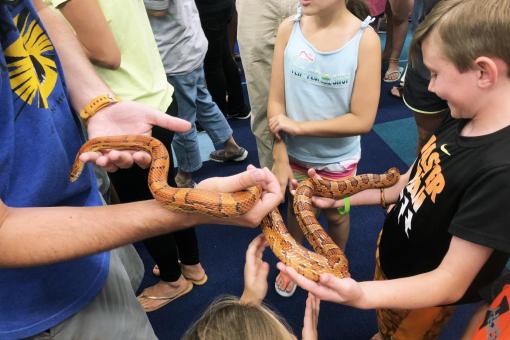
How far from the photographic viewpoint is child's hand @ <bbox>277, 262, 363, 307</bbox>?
1329 mm

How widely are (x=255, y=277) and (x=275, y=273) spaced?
183cm

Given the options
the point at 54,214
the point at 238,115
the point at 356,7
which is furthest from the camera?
the point at 238,115

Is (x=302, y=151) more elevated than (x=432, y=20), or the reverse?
(x=432, y=20)

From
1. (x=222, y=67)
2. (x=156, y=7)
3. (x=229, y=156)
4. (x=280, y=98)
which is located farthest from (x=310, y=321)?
(x=222, y=67)

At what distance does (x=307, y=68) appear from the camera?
7.59 ft

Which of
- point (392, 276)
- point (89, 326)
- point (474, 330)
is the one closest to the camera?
point (89, 326)

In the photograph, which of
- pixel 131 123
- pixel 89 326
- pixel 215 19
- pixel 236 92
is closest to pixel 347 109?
pixel 131 123

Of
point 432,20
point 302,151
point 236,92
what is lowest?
point 236,92

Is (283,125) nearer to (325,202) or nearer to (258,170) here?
(325,202)

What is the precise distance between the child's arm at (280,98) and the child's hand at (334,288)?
1045mm

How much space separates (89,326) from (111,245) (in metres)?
0.42

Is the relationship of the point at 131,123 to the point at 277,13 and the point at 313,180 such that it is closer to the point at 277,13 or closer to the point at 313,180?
the point at 313,180

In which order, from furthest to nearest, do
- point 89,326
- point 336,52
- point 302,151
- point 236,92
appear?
point 236,92, point 302,151, point 336,52, point 89,326

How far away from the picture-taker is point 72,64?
172 cm
